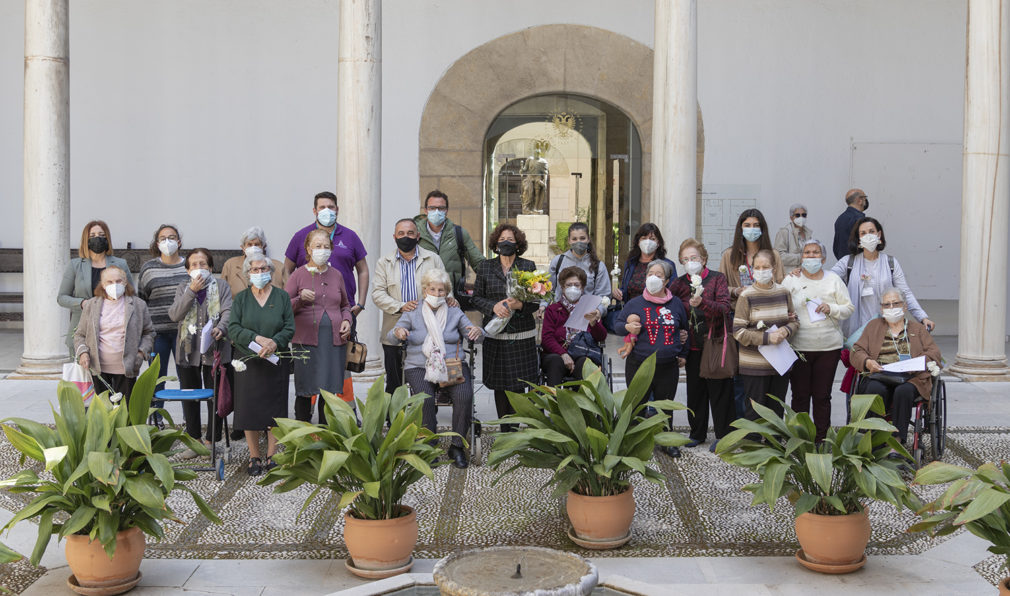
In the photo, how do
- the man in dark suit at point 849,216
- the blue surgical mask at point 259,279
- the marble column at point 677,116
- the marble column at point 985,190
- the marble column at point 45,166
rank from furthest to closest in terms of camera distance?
the man in dark suit at point 849,216 → the marble column at point 985,190 → the marble column at point 677,116 → the marble column at point 45,166 → the blue surgical mask at point 259,279

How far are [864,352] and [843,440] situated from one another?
188 cm

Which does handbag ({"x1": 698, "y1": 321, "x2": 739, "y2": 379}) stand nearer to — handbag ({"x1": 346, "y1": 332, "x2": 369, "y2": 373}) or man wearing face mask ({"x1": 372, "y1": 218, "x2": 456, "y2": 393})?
man wearing face mask ({"x1": 372, "y1": 218, "x2": 456, "y2": 393})

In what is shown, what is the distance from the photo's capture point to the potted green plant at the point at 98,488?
15.4 ft

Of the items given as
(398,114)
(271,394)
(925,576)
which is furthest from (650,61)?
(925,576)

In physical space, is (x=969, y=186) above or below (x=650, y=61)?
below

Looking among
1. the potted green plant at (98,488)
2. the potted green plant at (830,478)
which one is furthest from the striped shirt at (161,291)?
the potted green plant at (830,478)

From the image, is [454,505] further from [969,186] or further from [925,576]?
[969,186]

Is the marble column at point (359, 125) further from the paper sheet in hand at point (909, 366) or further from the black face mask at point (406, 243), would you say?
the paper sheet in hand at point (909, 366)

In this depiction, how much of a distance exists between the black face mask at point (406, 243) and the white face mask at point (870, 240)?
3219 mm

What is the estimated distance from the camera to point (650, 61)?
12398 mm

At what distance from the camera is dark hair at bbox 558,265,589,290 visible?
24.7 ft

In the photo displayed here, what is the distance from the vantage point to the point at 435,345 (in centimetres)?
707

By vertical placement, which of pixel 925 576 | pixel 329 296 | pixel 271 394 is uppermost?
pixel 329 296

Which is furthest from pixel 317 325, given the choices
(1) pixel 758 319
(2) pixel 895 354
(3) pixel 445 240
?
(2) pixel 895 354
